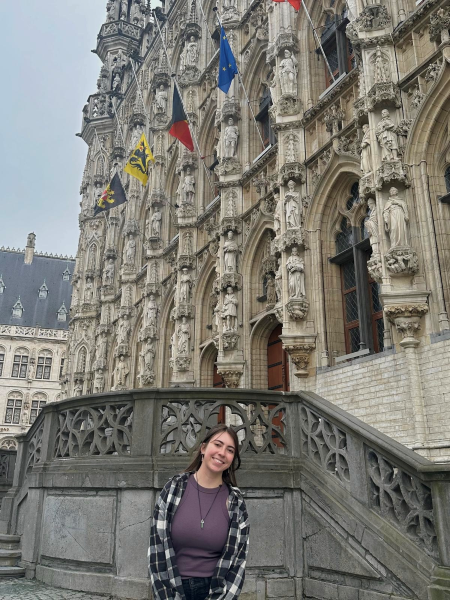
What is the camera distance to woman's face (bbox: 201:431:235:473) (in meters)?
2.90

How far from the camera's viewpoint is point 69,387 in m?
31.6

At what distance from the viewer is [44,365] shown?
169 feet

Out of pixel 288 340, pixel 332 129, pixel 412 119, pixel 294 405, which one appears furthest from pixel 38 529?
pixel 332 129

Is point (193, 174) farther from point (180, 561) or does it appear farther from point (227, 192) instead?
point (180, 561)

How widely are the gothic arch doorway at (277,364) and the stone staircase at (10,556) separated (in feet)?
24.5

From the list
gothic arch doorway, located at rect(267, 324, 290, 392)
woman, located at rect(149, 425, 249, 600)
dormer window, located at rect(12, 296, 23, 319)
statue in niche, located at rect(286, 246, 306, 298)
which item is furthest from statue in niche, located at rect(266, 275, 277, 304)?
dormer window, located at rect(12, 296, 23, 319)

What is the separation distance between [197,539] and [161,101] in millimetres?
24804

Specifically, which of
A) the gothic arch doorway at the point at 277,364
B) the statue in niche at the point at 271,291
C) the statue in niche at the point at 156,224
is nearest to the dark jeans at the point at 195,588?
the gothic arch doorway at the point at 277,364

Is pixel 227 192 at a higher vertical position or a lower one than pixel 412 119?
higher

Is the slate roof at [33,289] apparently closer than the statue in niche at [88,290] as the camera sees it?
No

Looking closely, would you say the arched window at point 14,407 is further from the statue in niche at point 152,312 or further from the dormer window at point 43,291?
the statue in niche at point 152,312

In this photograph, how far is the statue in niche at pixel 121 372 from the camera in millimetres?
24281

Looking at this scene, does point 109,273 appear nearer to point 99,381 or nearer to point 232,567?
point 99,381

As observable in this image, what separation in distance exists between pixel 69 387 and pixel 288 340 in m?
22.7
